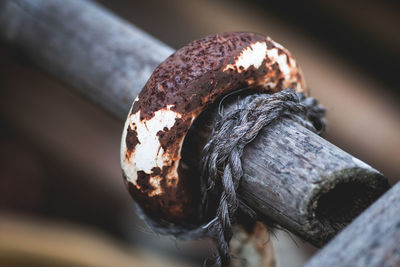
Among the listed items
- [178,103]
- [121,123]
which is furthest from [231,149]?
[121,123]

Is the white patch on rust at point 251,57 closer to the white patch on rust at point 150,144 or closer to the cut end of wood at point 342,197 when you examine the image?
the white patch on rust at point 150,144

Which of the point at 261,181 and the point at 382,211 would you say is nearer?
the point at 382,211

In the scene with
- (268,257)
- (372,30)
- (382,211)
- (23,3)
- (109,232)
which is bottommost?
(109,232)

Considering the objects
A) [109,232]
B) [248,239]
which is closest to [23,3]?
[248,239]

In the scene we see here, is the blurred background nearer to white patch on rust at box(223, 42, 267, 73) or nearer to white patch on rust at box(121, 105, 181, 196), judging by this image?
white patch on rust at box(121, 105, 181, 196)

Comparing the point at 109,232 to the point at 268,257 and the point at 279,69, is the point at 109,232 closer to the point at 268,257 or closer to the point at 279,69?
the point at 268,257

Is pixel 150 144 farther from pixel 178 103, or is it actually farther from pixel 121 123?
pixel 121 123
